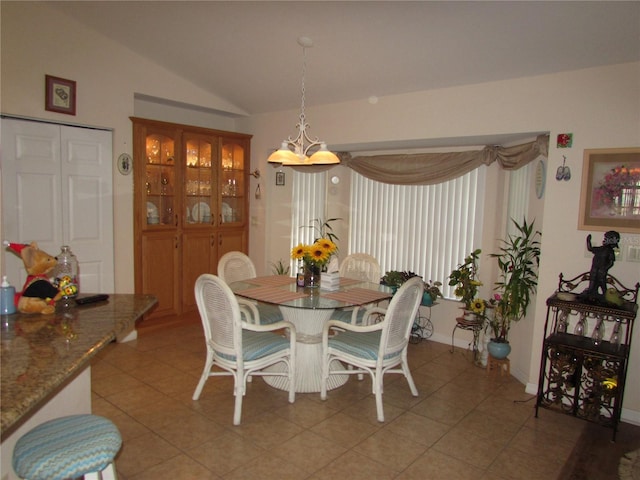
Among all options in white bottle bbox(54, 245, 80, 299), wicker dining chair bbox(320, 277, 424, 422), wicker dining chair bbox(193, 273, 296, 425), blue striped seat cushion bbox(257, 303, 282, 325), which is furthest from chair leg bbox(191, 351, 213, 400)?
white bottle bbox(54, 245, 80, 299)

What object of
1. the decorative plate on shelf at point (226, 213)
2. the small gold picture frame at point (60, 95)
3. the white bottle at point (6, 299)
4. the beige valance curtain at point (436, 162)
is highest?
the small gold picture frame at point (60, 95)

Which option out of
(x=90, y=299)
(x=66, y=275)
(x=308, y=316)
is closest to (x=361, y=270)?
(x=308, y=316)

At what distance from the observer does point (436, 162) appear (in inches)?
170

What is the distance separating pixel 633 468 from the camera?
2.25 meters

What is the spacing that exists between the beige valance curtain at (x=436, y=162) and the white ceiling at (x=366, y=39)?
26.1 inches

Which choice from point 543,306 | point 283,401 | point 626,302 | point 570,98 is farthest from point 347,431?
point 570,98

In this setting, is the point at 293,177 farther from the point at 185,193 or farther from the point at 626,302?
the point at 626,302

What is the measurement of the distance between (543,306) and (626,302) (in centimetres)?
58

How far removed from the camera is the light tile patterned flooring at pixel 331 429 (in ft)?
7.93

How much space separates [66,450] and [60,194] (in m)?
2.92

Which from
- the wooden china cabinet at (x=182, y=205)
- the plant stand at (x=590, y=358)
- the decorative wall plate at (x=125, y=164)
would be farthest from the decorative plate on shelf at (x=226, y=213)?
the plant stand at (x=590, y=358)

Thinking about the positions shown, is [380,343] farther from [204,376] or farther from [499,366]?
[499,366]

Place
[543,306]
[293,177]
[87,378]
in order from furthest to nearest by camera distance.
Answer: [293,177], [543,306], [87,378]

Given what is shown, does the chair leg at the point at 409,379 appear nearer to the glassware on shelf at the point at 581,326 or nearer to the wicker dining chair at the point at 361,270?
the wicker dining chair at the point at 361,270
